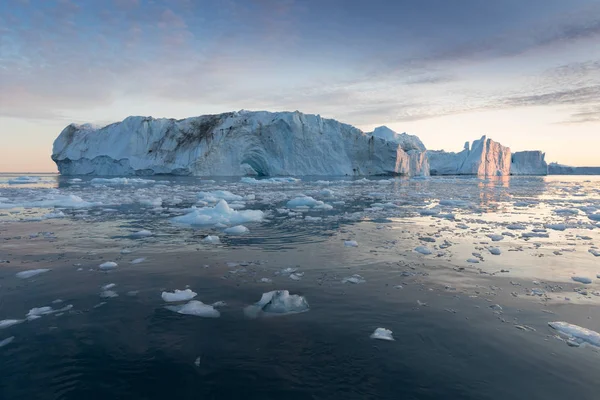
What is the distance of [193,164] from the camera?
37.7 metres

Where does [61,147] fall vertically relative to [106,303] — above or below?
above

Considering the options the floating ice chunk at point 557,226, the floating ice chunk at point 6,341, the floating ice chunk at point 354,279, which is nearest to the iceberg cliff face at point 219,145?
the floating ice chunk at point 557,226

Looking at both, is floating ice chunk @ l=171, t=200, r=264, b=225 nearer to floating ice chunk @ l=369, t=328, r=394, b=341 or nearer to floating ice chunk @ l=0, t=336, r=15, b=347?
floating ice chunk @ l=0, t=336, r=15, b=347

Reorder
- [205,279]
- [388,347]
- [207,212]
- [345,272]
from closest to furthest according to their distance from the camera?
[388,347], [205,279], [345,272], [207,212]

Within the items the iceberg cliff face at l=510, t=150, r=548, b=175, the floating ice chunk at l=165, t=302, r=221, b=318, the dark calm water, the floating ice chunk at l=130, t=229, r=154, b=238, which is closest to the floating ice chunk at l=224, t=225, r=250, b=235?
the dark calm water

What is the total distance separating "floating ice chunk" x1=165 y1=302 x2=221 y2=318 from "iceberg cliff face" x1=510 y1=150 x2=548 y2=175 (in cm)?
7291

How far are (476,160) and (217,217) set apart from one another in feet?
175

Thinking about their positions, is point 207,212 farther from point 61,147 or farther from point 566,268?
point 61,147

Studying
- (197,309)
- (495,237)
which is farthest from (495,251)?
(197,309)

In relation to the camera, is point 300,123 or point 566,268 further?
point 300,123

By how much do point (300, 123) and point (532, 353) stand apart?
1398 inches

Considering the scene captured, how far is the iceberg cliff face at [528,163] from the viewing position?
6438cm

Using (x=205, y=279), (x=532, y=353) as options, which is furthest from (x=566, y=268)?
(x=205, y=279)

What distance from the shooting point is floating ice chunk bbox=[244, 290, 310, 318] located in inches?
134
